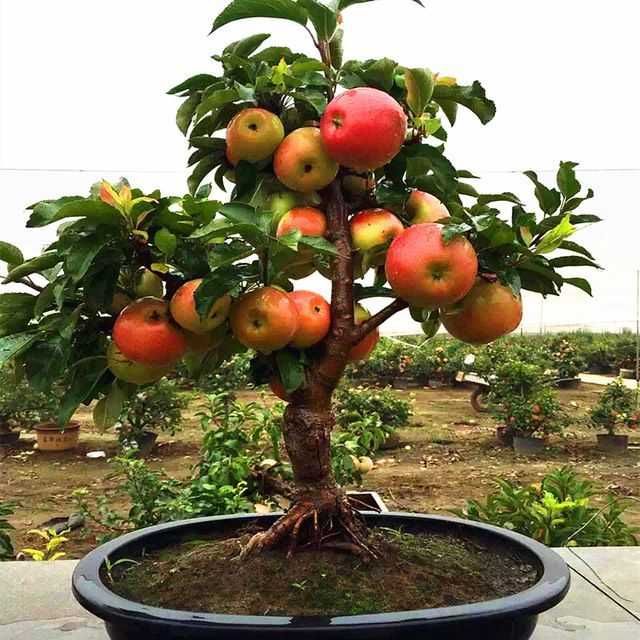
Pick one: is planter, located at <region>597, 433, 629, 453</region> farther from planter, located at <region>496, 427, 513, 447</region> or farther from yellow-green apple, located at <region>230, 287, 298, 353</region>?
yellow-green apple, located at <region>230, 287, 298, 353</region>

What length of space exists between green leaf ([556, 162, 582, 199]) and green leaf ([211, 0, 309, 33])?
0.93 feet

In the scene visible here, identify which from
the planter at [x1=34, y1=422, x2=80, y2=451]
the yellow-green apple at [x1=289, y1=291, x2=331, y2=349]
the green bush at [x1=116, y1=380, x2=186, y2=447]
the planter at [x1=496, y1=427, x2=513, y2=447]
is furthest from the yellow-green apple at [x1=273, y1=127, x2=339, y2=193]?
the planter at [x1=496, y1=427, x2=513, y2=447]

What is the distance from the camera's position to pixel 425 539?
0.95 m

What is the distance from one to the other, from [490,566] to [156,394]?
4496mm

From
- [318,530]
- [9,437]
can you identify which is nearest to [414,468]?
[9,437]

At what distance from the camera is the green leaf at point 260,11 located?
2.57 ft

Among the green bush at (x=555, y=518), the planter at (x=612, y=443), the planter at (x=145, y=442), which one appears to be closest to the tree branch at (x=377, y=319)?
the green bush at (x=555, y=518)

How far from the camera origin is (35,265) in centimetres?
75

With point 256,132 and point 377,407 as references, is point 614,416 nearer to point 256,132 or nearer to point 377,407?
point 377,407

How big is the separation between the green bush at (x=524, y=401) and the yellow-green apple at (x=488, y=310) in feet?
16.3

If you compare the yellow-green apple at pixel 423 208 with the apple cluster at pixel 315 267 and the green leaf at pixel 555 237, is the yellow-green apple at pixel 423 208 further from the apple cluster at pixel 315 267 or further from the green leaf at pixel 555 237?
the green leaf at pixel 555 237

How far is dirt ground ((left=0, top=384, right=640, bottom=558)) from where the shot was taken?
12.9 ft

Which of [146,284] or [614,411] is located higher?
[146,284]

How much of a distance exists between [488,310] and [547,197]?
0.12 m
